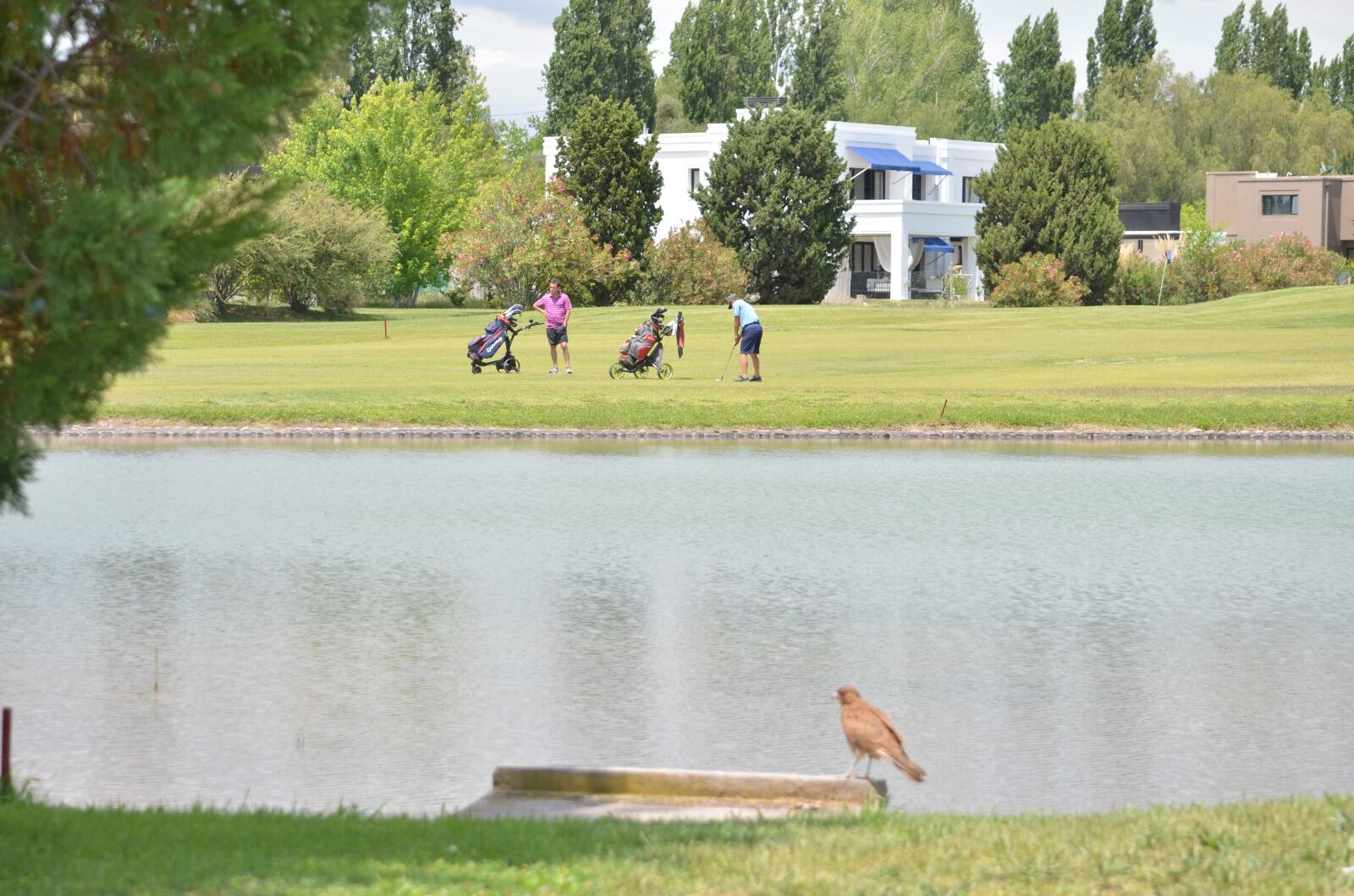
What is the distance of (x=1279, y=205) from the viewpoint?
95.8 metres

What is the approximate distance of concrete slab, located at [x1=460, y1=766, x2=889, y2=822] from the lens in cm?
779

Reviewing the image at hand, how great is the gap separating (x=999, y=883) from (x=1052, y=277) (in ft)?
192

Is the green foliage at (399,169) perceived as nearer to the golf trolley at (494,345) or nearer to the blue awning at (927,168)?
the blue awning at (927,168)

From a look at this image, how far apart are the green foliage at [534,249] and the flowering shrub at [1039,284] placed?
12.6 meters

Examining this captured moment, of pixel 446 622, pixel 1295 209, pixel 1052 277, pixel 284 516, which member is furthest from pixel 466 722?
pixel 1295 209

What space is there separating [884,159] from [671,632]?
239 feet

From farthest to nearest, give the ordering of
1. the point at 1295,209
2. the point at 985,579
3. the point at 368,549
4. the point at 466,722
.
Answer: the point at 1295,209 < the point at 368,549 < the point at 985,579 < the point at 466,722

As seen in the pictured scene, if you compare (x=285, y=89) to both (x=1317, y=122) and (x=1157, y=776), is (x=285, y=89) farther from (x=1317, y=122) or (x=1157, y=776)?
(x=1317, y=122)

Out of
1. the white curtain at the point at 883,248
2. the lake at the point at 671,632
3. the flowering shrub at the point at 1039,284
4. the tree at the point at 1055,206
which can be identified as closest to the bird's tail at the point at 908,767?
the lake at the point at 671,632

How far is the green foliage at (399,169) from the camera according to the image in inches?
3076

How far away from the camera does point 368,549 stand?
16172 millimetres

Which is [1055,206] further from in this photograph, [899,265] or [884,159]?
[884,159]

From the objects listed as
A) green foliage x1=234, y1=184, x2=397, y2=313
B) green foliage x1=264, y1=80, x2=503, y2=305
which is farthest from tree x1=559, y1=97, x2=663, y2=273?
green foliage x1=264, y1=80, x2=503, y2=305

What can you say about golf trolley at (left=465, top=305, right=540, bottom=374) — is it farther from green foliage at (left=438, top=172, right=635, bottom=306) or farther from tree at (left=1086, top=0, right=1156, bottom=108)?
tree at (left=1086, top=0, right=1156, bottom=108)
